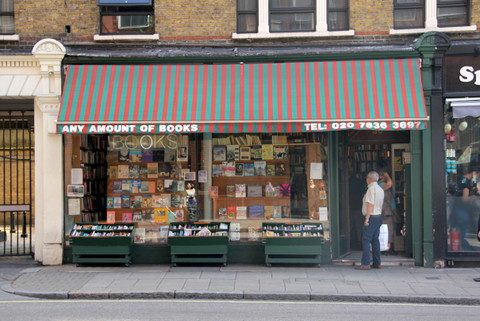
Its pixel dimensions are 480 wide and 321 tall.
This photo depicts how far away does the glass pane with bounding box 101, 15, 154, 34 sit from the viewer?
44.8ft

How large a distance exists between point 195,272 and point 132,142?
3263 mm

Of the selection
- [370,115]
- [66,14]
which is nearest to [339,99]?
[370,115]

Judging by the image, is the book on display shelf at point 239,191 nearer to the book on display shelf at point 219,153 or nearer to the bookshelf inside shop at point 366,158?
the book on display shelf at point 219,153

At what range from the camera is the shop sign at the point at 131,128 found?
481 inches

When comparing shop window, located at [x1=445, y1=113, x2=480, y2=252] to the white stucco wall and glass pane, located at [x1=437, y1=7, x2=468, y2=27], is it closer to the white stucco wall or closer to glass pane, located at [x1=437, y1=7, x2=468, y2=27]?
glass pane, located at [x1=437, y1=7, x2=468, y2=27]

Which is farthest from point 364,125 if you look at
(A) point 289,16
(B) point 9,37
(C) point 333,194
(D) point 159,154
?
(B) point 9,37

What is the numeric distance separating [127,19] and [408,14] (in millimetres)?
6047

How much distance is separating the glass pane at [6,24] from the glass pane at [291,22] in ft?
18.5

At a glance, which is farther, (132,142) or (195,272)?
(132,142)

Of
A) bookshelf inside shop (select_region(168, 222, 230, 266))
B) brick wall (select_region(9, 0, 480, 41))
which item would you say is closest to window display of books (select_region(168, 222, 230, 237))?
bookshelf inside shop (select_region(168, 222, 230, 266))

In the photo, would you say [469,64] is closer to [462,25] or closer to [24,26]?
[462,25]

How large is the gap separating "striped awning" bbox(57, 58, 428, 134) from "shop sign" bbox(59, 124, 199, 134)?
19 mm

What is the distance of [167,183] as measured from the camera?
13562 millimetres

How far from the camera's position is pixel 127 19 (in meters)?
13.7
